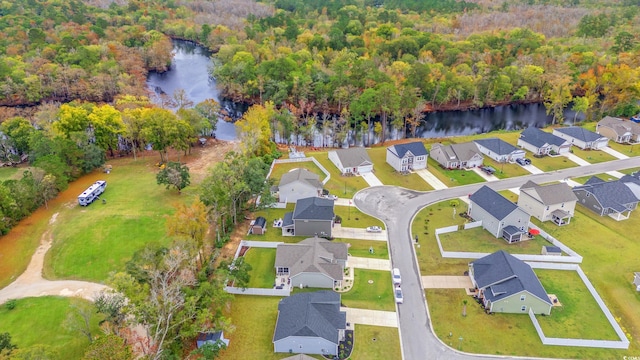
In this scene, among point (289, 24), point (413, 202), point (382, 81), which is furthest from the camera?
point (289, 24)

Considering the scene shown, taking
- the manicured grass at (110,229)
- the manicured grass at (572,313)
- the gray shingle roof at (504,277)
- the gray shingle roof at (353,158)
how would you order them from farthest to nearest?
the gray shingle roof at (353,158) → the manicured grass at (110,229) → the gray shingle roof at (504,277) → the manicured grass at (572,313)

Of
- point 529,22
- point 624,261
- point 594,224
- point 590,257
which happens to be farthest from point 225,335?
point 529,22

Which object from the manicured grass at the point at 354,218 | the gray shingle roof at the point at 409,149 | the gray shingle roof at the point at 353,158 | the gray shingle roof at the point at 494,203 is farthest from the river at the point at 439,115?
the gray shingle roof at the point at 494,203

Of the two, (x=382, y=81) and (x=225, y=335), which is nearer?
(x=225, y=335)

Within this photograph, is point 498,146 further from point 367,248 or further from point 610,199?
point 367,248

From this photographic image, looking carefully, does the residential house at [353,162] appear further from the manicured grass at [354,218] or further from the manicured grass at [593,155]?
the manicured grass at [593,155]

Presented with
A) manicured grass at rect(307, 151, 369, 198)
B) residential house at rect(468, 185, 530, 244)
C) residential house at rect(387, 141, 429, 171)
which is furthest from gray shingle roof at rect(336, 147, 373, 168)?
residential house at rect(468, 185, 530, 244)

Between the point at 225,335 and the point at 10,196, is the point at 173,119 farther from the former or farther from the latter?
the point at 225,335

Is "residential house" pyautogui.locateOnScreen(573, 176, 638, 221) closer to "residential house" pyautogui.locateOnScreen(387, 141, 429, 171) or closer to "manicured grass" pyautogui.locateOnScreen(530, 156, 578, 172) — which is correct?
"manicured grass" pyautogui.locateOnScreen(530, 156, 578, 172)
